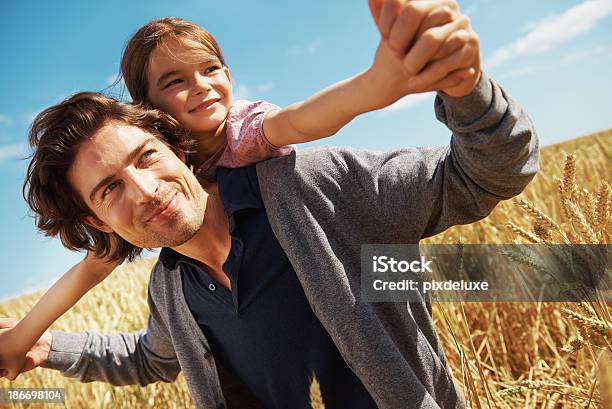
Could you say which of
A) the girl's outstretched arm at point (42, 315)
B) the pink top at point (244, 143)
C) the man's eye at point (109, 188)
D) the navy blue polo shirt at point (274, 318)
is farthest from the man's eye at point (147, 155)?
the girl's outstretched arm at point (42, 315)

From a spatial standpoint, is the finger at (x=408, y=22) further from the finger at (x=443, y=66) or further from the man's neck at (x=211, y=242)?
the man's neck at (x=211, y=242)

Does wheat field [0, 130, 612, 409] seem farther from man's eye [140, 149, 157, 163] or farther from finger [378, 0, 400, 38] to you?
man's eye [140, 149, 157, 163]

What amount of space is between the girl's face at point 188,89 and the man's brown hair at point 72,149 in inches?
2.9

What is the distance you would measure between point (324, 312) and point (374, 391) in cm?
24

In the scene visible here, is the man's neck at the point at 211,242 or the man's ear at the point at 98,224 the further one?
the man's ear at the point at 98,224

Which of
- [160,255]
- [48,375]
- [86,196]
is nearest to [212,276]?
[160,255]

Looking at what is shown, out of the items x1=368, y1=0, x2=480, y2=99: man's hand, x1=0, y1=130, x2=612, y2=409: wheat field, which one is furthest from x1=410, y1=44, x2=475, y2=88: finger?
x1=0, y1=130, x2=612, y2=409: wheat field

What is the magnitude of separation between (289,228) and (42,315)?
1211 mm

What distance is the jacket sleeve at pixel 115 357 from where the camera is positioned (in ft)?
7.40

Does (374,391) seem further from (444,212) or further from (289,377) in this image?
(444,212)

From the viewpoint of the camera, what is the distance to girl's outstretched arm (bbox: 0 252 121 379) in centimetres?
207

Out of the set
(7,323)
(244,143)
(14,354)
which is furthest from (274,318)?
(7,323)

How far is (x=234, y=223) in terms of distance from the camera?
1640 millimetres

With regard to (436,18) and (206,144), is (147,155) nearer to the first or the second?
(206,144)
